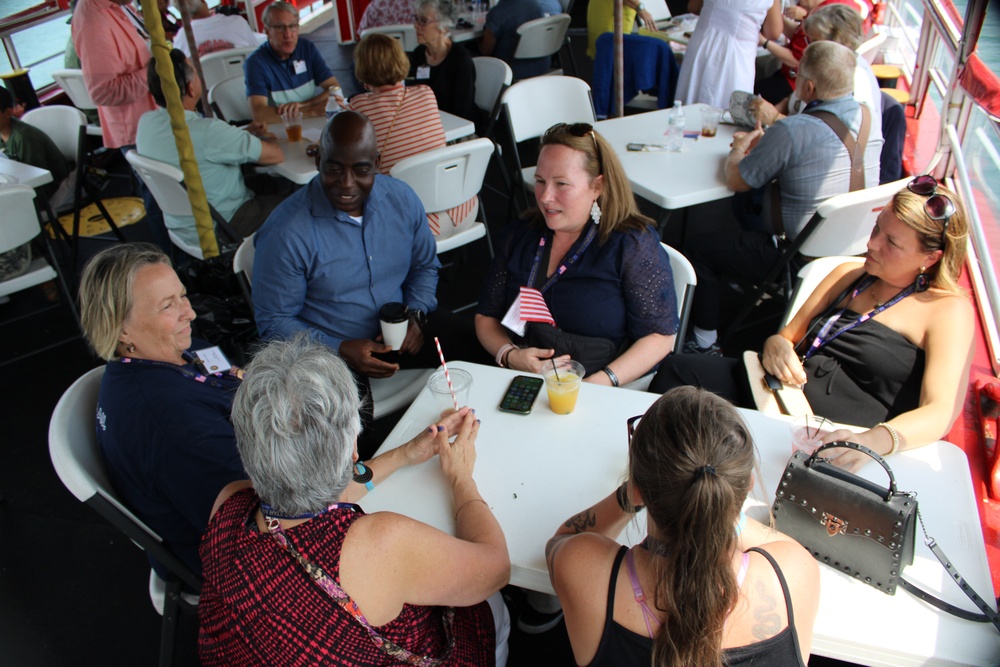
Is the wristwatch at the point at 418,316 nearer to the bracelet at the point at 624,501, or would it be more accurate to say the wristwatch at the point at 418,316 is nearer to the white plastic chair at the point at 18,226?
the bracelet at the point at 624,501

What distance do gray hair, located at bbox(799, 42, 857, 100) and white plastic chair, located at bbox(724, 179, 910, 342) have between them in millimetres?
485

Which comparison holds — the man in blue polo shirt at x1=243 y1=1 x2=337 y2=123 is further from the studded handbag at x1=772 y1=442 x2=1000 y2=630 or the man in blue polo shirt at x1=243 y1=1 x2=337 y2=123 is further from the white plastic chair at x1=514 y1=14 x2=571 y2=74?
the studded handbag at x1=772 y1=442 x2=1000 y2=630

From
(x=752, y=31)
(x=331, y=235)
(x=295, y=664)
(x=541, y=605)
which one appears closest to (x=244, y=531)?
(x=295, y=664)

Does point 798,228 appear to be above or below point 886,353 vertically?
below

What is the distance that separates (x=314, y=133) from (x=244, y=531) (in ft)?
9.98

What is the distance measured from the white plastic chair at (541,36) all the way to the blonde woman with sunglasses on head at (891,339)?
14.7ft

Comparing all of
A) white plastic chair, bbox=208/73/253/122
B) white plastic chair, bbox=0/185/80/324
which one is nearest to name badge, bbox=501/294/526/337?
white plastic chair, bbox=0/185/80/324

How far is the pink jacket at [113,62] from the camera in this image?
4.05 meters

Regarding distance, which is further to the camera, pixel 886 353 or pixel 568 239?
pixel 568 239

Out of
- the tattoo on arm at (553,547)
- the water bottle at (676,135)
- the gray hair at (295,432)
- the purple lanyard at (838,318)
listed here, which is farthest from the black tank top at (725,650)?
the water bottle at (676,135)

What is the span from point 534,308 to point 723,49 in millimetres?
3000

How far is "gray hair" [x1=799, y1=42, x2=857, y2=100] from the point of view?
3.02m

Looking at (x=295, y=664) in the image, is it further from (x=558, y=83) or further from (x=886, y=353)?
(x=558, y=83)

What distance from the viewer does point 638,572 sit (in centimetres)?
123
